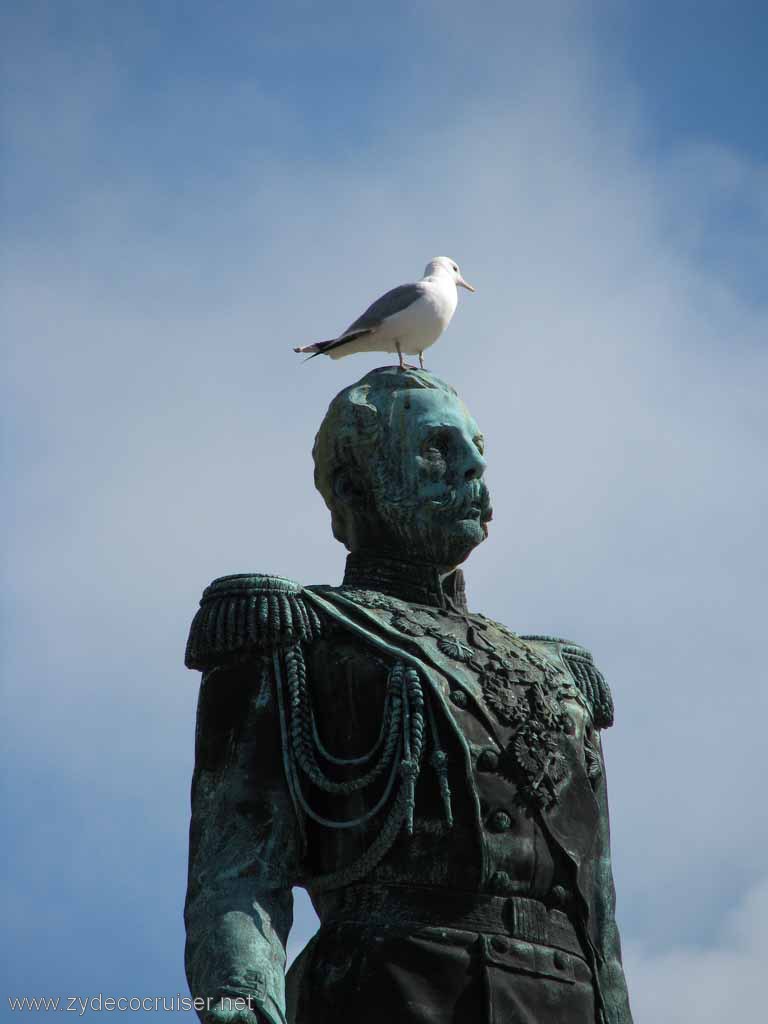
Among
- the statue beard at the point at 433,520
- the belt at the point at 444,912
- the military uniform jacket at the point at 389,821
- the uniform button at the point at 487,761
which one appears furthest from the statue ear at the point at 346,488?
the belt at the point at 444,912

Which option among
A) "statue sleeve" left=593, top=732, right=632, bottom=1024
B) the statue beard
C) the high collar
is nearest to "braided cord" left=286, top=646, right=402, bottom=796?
the high collar

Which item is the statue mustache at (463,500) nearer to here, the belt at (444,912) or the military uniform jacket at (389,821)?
the military uniform jacket at (389,821)

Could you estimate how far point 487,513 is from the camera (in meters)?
10.4

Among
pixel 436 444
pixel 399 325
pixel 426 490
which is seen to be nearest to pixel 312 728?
pixel 426 490

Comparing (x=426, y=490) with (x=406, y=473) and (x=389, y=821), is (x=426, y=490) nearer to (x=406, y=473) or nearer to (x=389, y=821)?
(x=406, y=473)

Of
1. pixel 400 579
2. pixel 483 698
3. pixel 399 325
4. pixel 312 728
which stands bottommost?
pixel 312 728

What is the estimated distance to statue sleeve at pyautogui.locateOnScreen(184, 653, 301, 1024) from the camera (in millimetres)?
8930

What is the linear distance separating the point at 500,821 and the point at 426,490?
1.73 m

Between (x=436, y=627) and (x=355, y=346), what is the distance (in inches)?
108

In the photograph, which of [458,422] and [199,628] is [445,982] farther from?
[458,422]

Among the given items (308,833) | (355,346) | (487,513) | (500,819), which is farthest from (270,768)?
(355,346)

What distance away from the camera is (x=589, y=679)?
1083 centimetres

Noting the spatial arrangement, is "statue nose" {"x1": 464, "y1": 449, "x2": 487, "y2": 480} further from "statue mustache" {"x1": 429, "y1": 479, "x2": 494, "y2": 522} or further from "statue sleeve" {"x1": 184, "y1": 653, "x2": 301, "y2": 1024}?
"statue sleeve" {"x1": 184, "y1": 653, "x2": 301, "y2": 1024}

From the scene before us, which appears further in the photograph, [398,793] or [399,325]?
[399,325]
